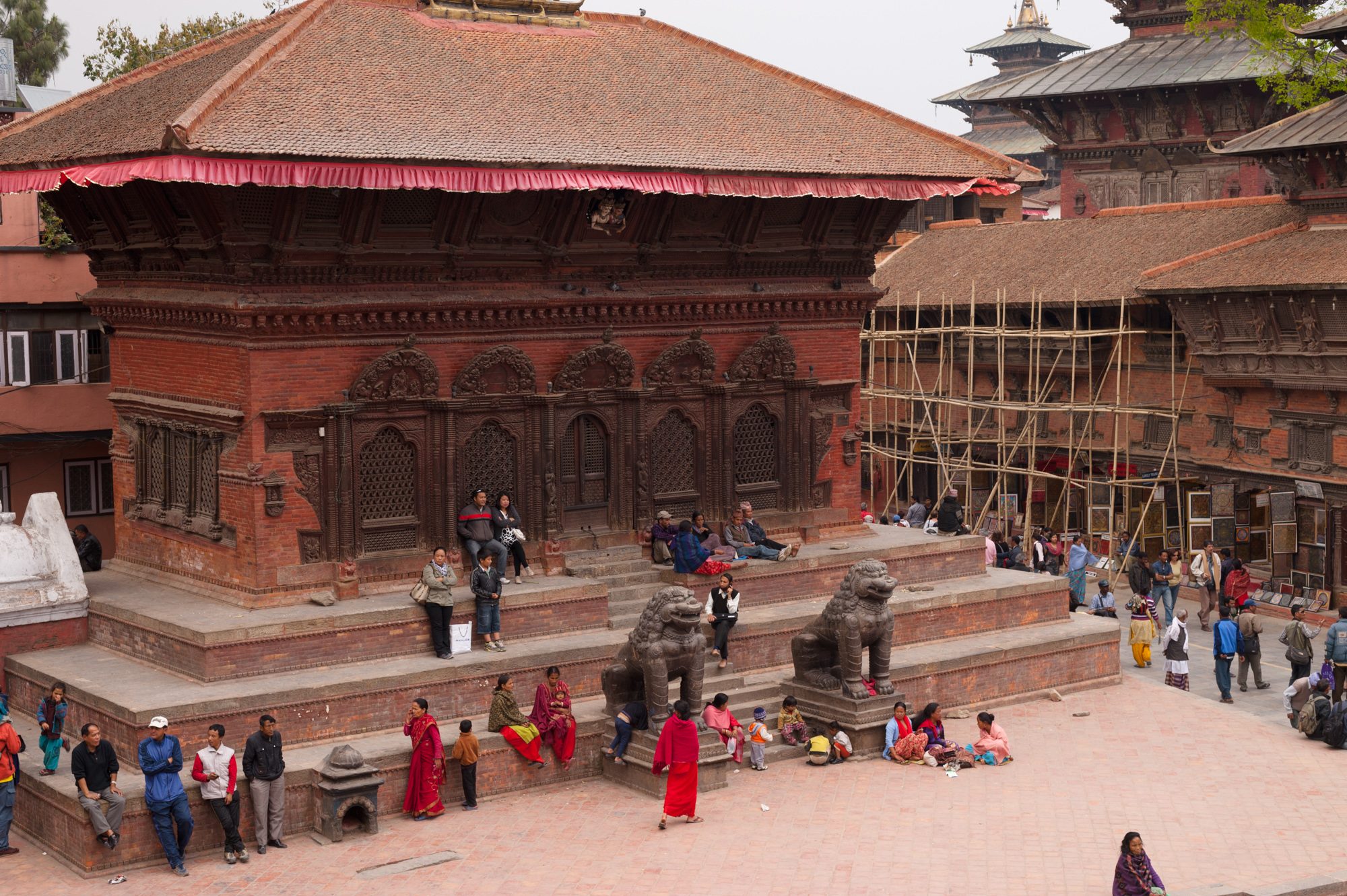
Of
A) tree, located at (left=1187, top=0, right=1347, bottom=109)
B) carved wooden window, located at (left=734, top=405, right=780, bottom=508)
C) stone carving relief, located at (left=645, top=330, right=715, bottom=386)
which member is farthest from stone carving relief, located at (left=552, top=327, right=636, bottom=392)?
tree, located at (left=1187, top=0, right=1347, bottom=109)

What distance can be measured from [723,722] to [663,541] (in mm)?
3940

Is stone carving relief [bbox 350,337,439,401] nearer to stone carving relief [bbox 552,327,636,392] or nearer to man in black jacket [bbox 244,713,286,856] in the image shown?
stone carving relief [bbox 552,327,636,392]

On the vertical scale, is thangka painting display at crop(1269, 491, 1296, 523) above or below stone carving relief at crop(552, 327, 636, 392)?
below

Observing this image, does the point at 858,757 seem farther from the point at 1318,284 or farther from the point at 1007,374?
the point at 1007,374

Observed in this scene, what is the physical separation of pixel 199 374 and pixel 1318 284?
17.4 m

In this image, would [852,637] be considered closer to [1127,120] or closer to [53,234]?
[53,234]

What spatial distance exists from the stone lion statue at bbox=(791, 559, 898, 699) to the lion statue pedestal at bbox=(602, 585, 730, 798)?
1.98 meters

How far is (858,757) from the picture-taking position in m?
19.4

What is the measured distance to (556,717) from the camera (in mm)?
18172

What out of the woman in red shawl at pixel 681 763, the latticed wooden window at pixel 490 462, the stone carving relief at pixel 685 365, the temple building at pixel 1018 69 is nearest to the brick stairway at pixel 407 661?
the latticed wooden window at pixel 490 462

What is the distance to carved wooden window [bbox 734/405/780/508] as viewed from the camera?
2352 cm

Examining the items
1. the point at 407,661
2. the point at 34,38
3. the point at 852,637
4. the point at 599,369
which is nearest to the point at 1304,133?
the point at 599,369

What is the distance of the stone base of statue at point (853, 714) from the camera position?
19.4m

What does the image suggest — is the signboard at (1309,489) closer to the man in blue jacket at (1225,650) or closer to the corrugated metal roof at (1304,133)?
the corrugated metal roof at (1304,133)
